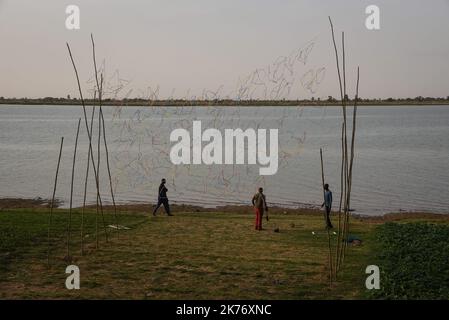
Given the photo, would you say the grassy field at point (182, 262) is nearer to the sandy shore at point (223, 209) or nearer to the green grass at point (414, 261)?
the green grass at point (414, 261)

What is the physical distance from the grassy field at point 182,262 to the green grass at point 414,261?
0.43m

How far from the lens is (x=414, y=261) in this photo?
40.9 feet

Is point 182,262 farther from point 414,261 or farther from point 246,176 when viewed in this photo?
point 246,176

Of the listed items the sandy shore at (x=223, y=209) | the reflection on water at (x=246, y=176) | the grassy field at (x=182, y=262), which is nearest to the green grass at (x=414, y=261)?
the grassy field at (x=182, y=262)

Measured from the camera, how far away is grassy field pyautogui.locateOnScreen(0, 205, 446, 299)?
1070cm

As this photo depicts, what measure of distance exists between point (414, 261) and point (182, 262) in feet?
18.1

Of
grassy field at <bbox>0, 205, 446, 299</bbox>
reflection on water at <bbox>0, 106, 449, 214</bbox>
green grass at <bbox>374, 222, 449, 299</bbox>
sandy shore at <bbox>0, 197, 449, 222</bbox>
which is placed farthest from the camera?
reflection on water at <bbox>0, 106, 449, 214</bbox>

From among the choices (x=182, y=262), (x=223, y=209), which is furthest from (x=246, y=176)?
(x=182, y=262)

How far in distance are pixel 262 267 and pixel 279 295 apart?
2.26 metres

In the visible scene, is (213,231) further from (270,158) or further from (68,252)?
Answer: (270,158)

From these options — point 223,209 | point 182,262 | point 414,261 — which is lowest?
point 223,209

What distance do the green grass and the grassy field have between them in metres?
0.43

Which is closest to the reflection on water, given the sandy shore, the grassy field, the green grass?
the sandy shore

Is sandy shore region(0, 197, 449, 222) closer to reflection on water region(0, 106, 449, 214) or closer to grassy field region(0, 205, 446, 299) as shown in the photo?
reflection on water region(0, 106, 449, 214)
